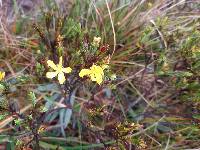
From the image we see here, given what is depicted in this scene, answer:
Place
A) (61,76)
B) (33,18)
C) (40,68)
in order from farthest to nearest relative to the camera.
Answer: (33,18)
(40,68)
(61,76)

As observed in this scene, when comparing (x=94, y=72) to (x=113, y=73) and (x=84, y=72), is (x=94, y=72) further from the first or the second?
(x=113, y=73)

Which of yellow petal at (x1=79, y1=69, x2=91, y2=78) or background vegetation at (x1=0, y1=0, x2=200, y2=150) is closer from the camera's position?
yellow petal at (x1=79, y1=69, x2=91, y2=78)

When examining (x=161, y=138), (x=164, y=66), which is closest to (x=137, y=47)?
(x=164, y=66)

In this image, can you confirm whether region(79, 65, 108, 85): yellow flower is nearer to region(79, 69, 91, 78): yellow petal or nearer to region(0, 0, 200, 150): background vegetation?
region(79, 69, 91, 78): yellow petal

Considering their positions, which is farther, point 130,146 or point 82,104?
point 82,104

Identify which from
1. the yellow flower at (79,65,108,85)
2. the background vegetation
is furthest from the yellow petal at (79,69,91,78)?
the background vegetation

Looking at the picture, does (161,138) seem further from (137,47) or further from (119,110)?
(137,47)

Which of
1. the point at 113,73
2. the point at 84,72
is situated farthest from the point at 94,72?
the point at 113,73

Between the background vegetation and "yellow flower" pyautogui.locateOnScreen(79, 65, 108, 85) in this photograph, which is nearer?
"yellow flower" pyautogui.locateOnScreen(79, 65, 108, 85)

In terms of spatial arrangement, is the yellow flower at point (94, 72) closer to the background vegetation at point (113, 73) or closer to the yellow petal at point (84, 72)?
the yellow petal at point (84, 72)
